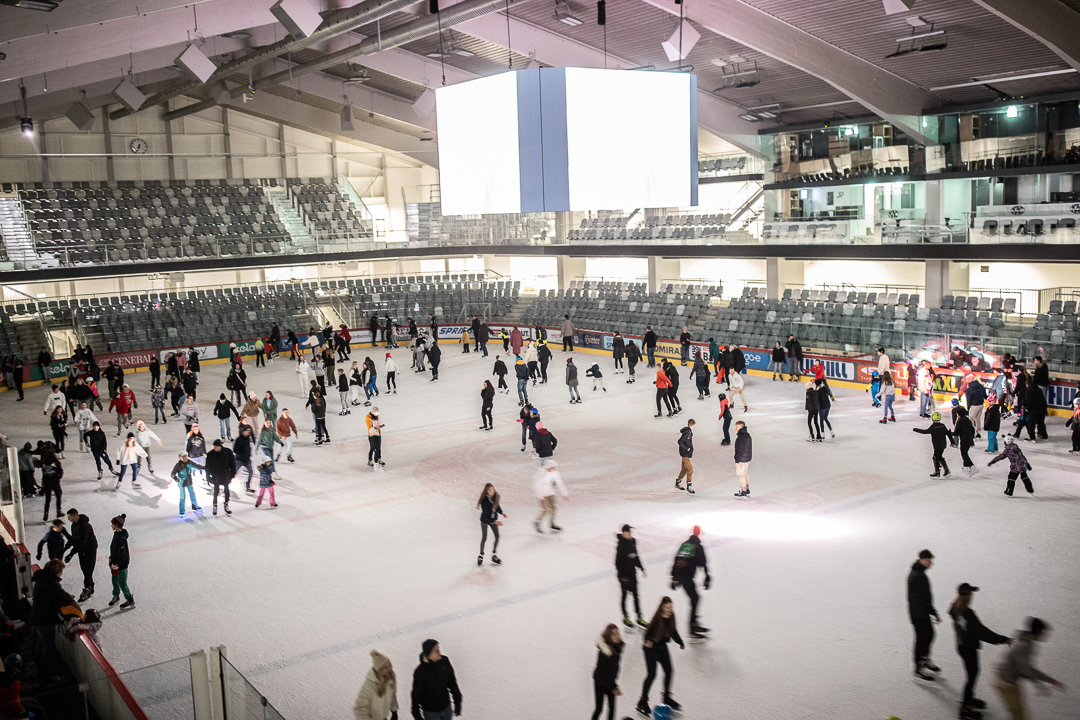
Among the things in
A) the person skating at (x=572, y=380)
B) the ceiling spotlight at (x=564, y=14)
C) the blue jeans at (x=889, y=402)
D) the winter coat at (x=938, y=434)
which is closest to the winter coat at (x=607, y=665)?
the winter coat at (x=938, y=434)

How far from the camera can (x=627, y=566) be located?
10.1 m

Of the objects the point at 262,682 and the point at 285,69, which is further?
the point at 285,69

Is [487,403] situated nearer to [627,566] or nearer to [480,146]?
[480,146]

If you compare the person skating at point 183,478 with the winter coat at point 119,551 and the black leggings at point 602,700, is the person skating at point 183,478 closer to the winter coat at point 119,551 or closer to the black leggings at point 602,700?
the winter coat at point 119,551

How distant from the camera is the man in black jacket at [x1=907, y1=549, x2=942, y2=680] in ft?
28.9

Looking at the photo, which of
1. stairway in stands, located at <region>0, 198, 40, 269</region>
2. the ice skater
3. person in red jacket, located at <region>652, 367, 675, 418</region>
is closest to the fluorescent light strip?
person in red jacket, located at <region>652, 367, 675, 418</region>

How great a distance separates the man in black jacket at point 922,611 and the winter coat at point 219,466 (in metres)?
10.8

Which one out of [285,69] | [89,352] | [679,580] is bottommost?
[679,580]

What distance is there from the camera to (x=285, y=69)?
3438 centimetres

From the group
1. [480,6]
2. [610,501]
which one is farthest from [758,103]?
[610,501]

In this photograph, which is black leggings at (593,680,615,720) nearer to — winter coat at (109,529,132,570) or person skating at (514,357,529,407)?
winter coat at (109,529,132,570)

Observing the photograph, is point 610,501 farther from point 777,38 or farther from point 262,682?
point 777,38

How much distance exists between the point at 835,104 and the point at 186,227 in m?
28.0

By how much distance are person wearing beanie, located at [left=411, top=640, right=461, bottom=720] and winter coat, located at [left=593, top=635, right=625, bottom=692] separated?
127 centimetres
